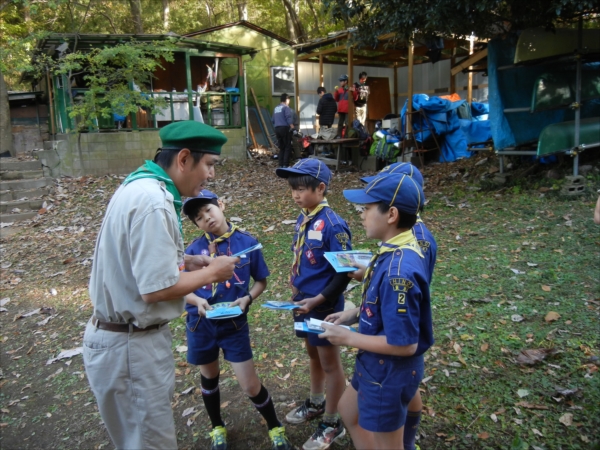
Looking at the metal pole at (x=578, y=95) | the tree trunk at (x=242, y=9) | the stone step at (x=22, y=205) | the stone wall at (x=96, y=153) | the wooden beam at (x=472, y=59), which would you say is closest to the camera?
the metal pole at (x=578, y=95)

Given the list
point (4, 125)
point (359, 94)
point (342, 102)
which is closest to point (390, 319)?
point (359, 94)

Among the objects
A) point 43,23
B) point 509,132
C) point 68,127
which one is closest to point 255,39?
point 68,127

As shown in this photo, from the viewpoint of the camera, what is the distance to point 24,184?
12523 millimetres

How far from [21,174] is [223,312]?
Answer: 494 inches

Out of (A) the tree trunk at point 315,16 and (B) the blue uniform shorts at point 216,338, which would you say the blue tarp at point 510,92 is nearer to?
(B) the blue uniform shorts at point 216,338

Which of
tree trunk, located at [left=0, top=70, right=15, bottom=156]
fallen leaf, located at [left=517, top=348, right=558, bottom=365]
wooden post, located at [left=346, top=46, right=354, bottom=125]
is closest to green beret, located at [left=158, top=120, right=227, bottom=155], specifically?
fallen leaf, located at [left=517, top=348, right=558, bottom=365]

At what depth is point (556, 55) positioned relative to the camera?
8695 mm

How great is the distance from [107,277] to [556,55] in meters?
9.19

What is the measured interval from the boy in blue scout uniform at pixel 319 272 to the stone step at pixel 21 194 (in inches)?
440

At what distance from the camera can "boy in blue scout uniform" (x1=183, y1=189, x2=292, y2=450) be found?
321 cm

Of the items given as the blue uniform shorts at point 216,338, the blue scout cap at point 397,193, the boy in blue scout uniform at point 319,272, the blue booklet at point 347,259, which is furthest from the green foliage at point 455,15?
the blue uniform shorts at point 216,338

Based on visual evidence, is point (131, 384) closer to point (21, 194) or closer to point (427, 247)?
point (427, 247)

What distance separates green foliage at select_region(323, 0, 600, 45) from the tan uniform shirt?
24.1 feet

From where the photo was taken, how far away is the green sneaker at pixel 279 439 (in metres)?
3.26
